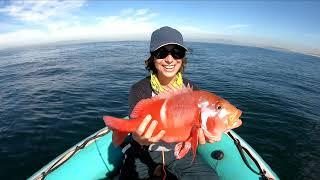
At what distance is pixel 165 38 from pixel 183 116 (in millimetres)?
1602

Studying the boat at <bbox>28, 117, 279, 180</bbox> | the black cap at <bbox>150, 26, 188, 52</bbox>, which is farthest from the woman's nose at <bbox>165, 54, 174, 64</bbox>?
the boat at <bbox>28, 117, 279, 180</bbox>

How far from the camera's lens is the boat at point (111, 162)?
5.57 meters

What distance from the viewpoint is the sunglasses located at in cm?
431

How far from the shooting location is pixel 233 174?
5605 mm

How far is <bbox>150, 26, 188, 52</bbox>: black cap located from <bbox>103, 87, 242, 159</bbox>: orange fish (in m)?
1.20

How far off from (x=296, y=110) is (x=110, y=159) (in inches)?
539

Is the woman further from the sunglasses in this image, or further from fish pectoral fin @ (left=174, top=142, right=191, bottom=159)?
fish pectoral fin @ (left=174, top=142, right=191, bottom=159)

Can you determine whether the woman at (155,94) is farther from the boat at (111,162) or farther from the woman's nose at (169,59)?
the boat at (111,162)

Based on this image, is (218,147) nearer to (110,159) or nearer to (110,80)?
(110,159)

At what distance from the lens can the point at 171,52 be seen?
433cm

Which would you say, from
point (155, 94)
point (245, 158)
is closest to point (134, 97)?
point (155, 94)

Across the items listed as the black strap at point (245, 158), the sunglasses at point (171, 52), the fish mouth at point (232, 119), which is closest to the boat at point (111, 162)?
the black strap at point (245, 158)

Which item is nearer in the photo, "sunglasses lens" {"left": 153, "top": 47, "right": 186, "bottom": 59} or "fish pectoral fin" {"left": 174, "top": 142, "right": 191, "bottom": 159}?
"fish pectoral fin" {"left": 174, "top": 142, "right": 191, "bottom": 159}

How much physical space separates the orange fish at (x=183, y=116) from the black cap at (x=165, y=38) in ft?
3.93
